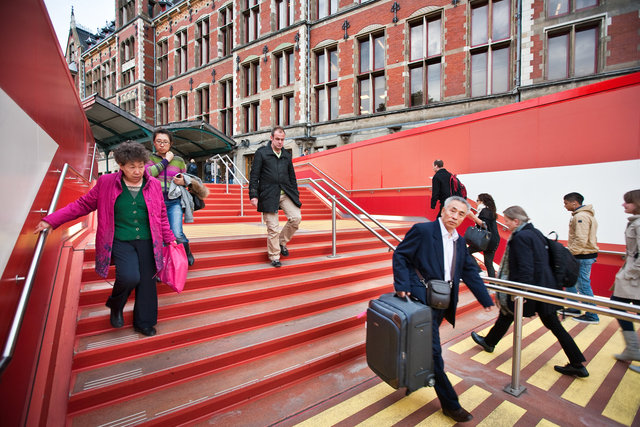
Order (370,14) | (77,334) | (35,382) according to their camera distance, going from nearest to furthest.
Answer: (35,382) → (77,334) → (370,14)

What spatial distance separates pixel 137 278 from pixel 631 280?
4.48m

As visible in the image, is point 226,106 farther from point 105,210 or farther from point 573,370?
point 573,370

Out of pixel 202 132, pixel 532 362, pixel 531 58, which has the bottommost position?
pixel 532 362

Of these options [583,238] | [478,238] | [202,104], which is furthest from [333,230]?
[202,104]

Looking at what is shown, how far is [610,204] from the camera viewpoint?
4449mm

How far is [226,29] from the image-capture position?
58.2 ft

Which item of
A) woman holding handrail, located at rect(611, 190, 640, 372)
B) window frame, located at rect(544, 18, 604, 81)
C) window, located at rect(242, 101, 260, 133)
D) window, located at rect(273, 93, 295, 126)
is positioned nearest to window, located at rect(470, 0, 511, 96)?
window frame, located at rect(544, 18, 604, 81)

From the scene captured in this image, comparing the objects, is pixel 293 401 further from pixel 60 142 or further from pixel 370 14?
pixel 370 14

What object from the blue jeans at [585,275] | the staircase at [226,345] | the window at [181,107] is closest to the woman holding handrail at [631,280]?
the blue jeans at [585,275]

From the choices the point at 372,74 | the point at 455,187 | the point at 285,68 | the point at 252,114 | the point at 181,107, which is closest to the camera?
the point at 455,187

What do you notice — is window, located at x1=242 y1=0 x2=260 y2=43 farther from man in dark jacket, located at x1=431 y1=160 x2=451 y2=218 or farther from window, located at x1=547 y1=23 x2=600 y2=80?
man in dark jacket, located at x1=431 y1=160 x2=451 y2=218

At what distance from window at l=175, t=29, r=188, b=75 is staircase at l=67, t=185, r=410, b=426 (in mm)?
20734

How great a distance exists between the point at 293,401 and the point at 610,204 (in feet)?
17.5

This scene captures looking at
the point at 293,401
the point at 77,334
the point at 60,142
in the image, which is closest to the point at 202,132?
the point at 60,142
